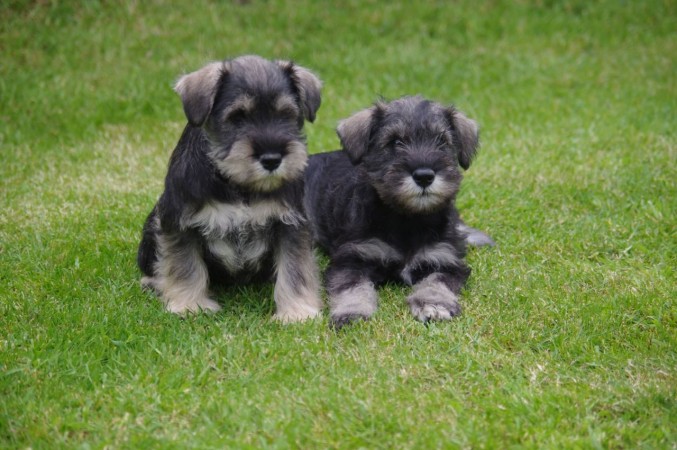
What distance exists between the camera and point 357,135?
5918 millimetres

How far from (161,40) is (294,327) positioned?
801 centimetres

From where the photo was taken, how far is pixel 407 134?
570cm

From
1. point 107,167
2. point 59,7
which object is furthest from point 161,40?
point 107,167

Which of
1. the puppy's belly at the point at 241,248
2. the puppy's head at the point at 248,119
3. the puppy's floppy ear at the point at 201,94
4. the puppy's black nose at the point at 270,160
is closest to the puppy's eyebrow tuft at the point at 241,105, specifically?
the puppy's head at the point at 248,119

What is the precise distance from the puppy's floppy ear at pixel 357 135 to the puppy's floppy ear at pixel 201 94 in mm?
1242

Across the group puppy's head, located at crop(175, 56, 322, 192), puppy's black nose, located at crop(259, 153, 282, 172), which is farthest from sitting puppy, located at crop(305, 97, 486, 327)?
puppy's black nose, located at crop(259, 153, 282, 172)

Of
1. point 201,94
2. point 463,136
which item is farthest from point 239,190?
point 463,136

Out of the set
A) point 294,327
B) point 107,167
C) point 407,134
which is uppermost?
point 407,134

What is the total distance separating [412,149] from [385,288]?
1069 mm

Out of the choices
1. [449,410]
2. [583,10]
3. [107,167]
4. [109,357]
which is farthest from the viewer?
[583,10]

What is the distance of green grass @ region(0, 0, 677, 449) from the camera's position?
413 cm

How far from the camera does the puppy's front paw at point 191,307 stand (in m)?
5.35

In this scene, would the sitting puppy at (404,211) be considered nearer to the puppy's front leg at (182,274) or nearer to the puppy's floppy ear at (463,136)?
the puppy's floppy ear at (463,136)

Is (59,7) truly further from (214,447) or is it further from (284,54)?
(214,447)
